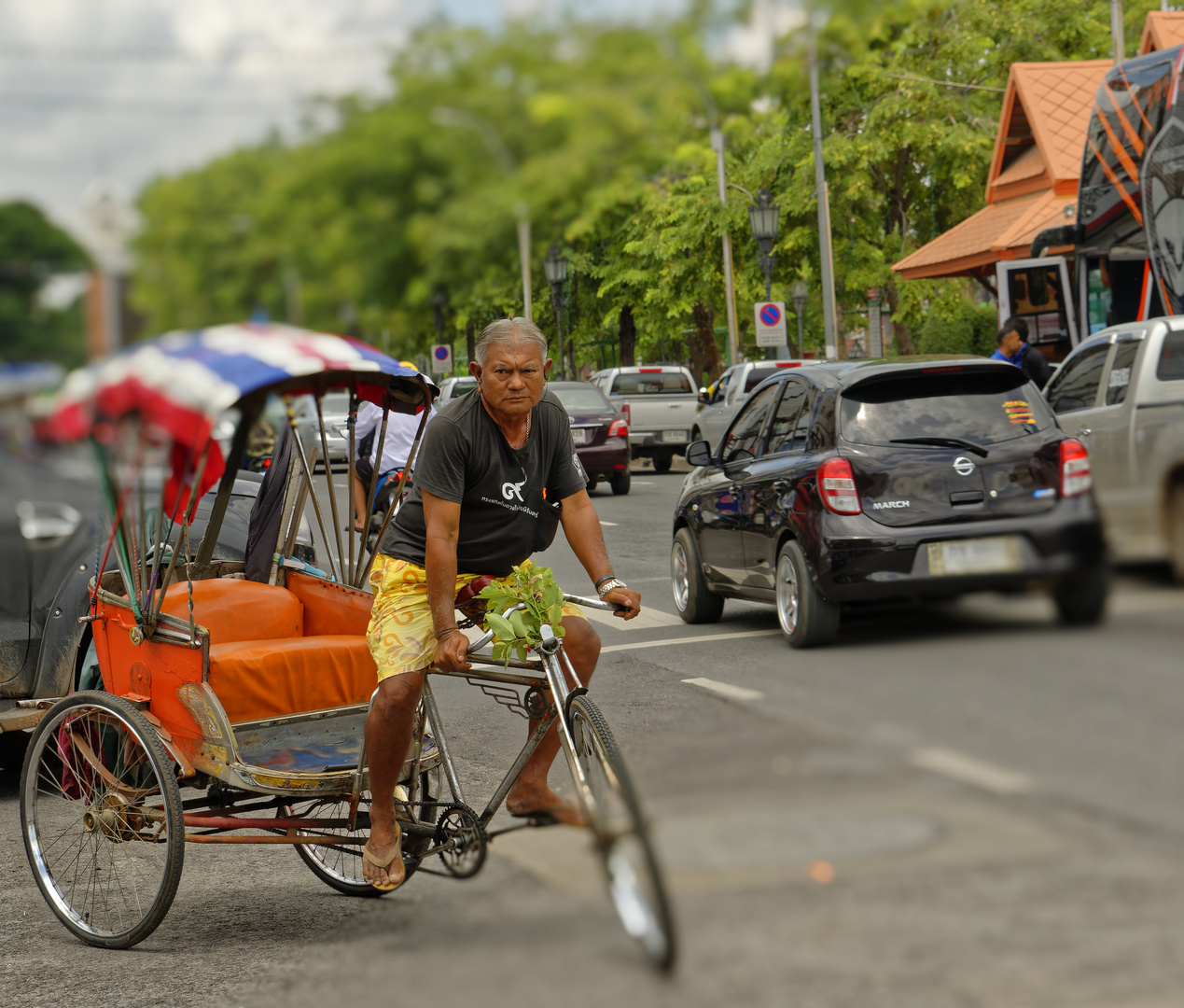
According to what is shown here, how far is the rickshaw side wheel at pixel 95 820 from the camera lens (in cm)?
431

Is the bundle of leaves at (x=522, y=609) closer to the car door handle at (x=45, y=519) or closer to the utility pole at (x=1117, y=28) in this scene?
the utility pole at (x=1117, y=28)

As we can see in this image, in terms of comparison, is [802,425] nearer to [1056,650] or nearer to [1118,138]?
[1118,138]

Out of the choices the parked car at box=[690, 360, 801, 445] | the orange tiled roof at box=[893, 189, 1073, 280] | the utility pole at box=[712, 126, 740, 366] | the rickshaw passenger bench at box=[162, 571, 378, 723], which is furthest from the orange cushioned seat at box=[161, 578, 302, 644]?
the parked car at box=[690, 360, 801, 445]

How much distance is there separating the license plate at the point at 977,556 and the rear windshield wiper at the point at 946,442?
0.08 meters

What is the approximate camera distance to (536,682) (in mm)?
3828

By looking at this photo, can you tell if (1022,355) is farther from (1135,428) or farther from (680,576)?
(680,576)

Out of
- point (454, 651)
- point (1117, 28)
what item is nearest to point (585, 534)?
point (454, 651)

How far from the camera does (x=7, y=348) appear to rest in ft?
2.16

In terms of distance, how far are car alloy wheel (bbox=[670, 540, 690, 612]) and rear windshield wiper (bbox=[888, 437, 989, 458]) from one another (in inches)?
324

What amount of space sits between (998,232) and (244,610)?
3.04 meters

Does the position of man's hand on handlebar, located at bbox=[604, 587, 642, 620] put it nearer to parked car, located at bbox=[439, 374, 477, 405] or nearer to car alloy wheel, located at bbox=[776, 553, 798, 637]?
parked car, located at bbox=[439, 374, 477, 405]

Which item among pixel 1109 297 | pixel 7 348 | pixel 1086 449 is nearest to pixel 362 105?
pixel 7 348

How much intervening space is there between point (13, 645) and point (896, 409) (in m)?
5.51

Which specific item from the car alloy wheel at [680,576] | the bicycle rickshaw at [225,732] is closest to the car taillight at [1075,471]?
the bicycle rickshaw at [225,732]
